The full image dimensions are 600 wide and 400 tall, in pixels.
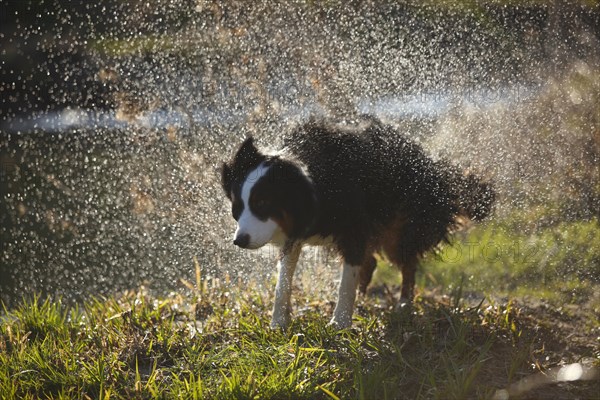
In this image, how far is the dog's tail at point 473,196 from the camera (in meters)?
4.21

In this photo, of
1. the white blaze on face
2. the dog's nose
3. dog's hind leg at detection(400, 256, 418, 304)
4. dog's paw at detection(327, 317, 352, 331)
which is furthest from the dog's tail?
the dog's nose

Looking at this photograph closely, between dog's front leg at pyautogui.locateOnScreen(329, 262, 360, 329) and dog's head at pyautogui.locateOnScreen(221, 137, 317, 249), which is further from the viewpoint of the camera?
dog's front leg at pyautogui.locateOnScreen(329, 262, 360, 329)

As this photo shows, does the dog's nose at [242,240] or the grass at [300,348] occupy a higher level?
the dog's nose at [242,240]

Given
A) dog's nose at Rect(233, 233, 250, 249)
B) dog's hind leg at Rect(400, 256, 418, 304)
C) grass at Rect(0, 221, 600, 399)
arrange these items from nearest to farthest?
grass at Rect(0, 221, 600, 399) < dog's nose at Rect(233, 233, 250, 249) < dog's hind leg at Rect(400, 256, 418, 304)

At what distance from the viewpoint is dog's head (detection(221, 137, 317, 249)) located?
10.6 ft

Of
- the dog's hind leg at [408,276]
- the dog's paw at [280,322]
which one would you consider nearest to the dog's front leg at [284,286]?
the dog's paw at [280,322]

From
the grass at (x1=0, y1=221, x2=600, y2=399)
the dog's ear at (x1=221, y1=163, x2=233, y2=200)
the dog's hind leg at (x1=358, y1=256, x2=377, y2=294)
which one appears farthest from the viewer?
the dog's hind leg at (x1=358, y1=256, x2=377, y2=294)

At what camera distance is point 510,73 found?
5.02 metres

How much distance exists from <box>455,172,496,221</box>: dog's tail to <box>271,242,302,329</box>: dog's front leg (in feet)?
3.48

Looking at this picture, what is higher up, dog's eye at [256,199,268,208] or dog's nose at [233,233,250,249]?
dog's eye at [256,199,268,208]

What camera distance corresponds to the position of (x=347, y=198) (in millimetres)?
3576

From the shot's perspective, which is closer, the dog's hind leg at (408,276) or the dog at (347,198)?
the dog at (347,198)

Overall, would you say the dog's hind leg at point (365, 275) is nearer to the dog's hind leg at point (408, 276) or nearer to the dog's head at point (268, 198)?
the dog's hind leg at point (408, 276)

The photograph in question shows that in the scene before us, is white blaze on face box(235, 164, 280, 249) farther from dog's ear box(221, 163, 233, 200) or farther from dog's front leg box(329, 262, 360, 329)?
dog's front leg box(329, 262, 360, 329)
